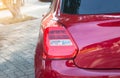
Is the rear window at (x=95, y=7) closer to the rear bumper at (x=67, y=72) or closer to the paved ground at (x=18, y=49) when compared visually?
the rear bumper at (x=67, y=72)

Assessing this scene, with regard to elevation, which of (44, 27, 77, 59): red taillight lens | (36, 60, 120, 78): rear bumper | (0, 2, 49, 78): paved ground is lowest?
(0, 2, 49, 78): paved ground

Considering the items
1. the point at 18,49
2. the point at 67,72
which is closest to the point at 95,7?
the point at 67,72

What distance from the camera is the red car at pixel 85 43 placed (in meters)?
2.60

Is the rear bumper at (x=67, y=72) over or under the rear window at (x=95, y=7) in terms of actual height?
under

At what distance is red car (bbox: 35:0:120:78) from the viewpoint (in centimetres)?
260

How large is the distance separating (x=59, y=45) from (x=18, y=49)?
4.63 meters

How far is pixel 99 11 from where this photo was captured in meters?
2.82

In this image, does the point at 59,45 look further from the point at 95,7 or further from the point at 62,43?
the point at 95,7

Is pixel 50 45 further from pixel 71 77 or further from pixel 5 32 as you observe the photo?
pixel 5 32

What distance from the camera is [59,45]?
2.70 metres

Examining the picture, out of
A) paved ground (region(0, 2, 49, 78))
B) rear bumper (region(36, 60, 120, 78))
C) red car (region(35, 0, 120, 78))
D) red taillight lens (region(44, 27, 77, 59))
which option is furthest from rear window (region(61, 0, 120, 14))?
paved ground (region(0, 2, 49, 78))

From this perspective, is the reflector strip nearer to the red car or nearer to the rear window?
the red car

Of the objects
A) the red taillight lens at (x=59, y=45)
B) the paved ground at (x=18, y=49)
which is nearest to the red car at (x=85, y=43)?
the red taillight lens at (x=59, y=45)

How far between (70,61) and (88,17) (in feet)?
1.34
